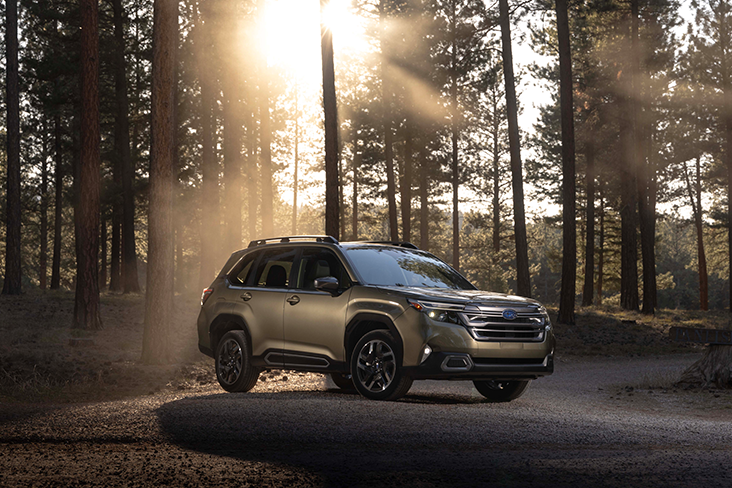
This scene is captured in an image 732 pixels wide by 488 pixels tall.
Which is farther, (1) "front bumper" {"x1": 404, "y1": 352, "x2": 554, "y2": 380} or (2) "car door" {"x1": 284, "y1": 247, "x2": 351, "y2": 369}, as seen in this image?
(2) "car door" {"x1": 284, "y1": 247, "x2": 351, "y2": 369}

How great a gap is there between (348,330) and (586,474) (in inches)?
160

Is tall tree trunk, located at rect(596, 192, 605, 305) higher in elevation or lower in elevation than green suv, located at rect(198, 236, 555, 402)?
higher

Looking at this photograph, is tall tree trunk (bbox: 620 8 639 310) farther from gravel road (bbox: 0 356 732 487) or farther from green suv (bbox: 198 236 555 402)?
gravel road (bbox: 0 356 732 487)

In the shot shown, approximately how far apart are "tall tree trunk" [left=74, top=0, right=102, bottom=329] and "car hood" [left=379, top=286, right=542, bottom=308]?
40.8 ft

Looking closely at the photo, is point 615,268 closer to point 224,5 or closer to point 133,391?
point 224,5

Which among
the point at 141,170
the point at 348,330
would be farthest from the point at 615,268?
the point at 348,330

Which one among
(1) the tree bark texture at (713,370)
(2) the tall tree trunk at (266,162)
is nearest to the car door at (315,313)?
(1) the tree bark texture at (713,370)

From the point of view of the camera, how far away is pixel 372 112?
38.3 m

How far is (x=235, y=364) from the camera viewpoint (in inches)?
427

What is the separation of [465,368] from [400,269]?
204 cm

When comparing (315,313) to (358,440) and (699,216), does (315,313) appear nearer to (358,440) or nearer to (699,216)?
(358,440)

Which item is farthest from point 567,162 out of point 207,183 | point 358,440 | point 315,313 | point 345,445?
point 345,445

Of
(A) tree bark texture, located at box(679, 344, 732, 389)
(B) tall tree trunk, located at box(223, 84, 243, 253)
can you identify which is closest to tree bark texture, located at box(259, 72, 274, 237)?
(B) tall tree trunk, located at box(223, 84, 243, 253)

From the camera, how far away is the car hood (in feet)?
28.3
